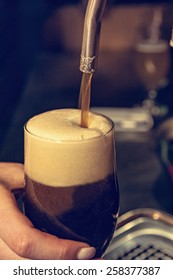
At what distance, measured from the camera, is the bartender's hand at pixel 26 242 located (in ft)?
2.38

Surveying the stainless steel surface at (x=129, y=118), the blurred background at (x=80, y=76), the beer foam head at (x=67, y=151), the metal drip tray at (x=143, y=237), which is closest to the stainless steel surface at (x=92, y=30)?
the beer foam head at (x=67, y=151)

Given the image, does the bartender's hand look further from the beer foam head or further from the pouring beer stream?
Result: the pouring beer stream

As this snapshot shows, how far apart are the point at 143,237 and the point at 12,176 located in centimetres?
31

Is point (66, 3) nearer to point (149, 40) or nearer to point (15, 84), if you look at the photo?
point (15, 84)

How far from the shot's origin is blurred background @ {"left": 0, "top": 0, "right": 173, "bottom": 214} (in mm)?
1393

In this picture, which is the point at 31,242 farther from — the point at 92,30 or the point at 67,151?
the point at 92,30

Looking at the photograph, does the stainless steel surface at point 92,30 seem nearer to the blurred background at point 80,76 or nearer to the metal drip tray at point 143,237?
the metal drip tray at point 143,237

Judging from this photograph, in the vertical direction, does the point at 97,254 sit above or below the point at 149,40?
below

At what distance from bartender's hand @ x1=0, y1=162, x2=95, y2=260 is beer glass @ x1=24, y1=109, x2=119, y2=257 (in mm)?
32

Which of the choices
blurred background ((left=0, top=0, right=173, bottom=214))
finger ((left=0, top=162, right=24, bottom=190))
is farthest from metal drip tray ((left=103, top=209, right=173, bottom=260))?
finger ((left=0, top=162, right=24, bottom=190))

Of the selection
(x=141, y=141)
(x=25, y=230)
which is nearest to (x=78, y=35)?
(x=141, y=141)

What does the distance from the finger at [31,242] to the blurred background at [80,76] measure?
45 cm

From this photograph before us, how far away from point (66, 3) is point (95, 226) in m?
2.45
